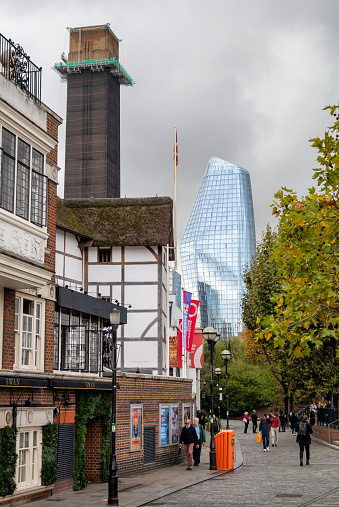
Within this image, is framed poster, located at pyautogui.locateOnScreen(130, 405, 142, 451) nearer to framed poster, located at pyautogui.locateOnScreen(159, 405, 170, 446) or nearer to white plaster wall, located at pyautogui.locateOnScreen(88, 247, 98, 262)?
framed poster, located at pyautogui.locateOnScreen(159, 405, 170, 446)

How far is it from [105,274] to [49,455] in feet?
52.0

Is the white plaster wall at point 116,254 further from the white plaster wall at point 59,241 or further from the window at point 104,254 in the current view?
the white plaster wall at point 59,241

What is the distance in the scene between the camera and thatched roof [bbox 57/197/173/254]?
3183 centimetres

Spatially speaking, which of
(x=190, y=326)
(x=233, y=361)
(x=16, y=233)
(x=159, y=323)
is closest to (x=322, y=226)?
(x=16, y=233)

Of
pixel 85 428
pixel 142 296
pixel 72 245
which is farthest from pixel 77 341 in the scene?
pixel 142 296

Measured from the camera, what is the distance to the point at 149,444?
2327 cm

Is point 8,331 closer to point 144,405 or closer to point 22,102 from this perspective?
point 22,102

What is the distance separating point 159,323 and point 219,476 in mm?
10937

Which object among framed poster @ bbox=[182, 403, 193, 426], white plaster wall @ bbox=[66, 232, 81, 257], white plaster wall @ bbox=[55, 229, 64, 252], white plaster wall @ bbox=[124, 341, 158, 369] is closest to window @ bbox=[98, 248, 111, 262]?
white plaster wall @ bbox=[66, 232, 81, 257]

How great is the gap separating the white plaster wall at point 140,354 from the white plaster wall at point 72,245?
4880 mm

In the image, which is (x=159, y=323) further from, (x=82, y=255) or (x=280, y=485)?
(x=280, y=485)

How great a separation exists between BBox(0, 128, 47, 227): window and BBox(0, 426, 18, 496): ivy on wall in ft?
16.2

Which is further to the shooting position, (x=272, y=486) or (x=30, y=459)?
(x=272, y=486)

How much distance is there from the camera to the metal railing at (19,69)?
Result: 16.2 m
